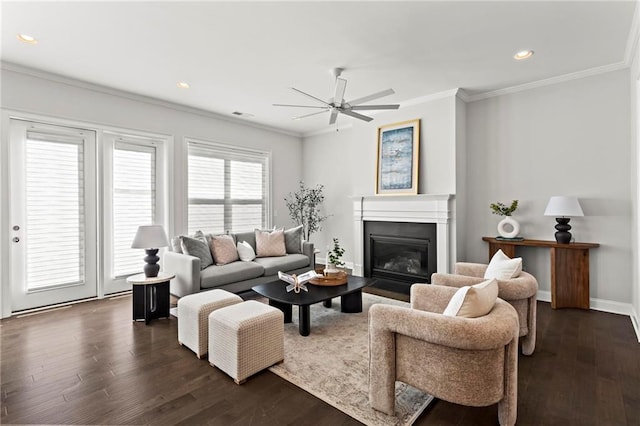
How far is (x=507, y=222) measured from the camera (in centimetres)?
428

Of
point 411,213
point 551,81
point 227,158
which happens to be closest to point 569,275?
point 411,213

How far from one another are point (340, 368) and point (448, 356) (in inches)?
41.1

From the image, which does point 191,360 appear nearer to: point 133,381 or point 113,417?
point 133,381

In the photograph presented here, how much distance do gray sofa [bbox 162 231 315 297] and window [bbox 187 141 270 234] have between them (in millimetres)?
914

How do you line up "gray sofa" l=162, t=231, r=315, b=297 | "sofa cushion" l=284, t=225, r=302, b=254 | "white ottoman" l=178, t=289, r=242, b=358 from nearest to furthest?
"white ottoman" l=178, t=289, r=242, b=358
"gray sofa" l=162, t=231, r=315, b=297
"sofa cushion" l=284, t=225, r=302, b=254

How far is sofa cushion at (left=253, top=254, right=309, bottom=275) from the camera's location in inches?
185

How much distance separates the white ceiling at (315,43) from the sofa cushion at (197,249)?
2.06 m

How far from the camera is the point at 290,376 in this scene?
240 cm

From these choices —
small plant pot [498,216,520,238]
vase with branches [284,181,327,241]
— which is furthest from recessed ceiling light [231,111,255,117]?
small plant pot [498,216,520,238]

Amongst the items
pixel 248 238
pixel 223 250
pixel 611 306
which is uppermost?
pixel 248 238

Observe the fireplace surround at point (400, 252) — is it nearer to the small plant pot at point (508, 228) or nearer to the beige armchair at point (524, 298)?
the small plant pot at point (508, 228)

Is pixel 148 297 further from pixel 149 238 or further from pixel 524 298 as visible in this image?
pixel 524 298

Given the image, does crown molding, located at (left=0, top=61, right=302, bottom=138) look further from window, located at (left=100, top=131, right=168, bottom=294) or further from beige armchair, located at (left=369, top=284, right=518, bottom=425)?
beige armchair, located at (left=369, top=284, right=518, bottom=425)

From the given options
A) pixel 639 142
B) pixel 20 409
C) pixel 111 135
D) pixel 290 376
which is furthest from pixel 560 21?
pixel 111 135
